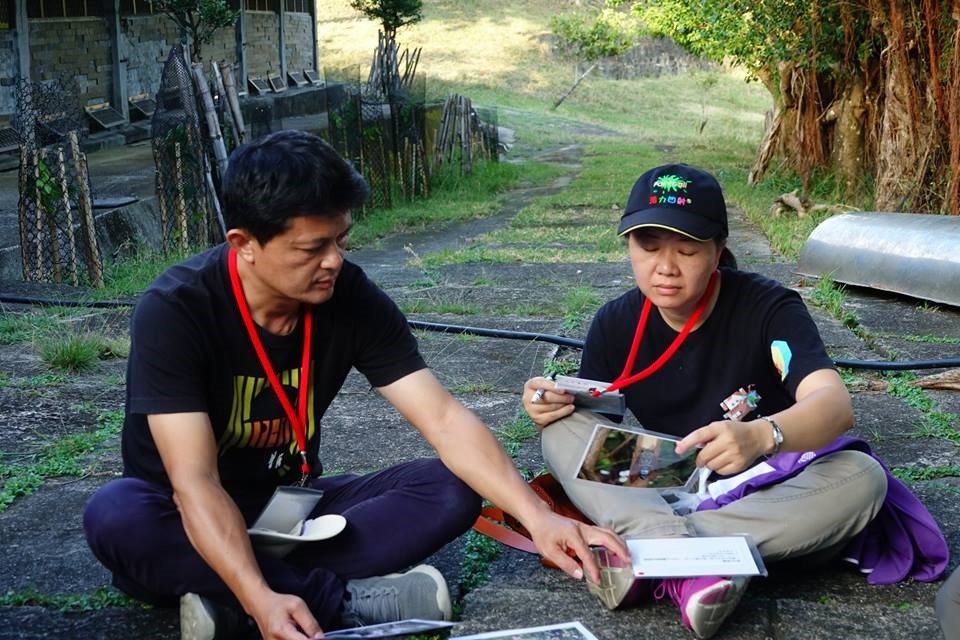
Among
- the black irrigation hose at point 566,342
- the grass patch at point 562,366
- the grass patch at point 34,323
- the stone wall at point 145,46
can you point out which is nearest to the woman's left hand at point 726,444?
the grass patch at point 562,366

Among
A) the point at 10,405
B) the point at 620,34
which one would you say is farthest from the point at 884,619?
the point at 620,34

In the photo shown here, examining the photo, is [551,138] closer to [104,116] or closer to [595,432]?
[104,116]

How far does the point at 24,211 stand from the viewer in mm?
8055

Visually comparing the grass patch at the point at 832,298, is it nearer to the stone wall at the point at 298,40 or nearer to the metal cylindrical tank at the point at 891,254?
the metal cylindrical tank at the point at 891,254

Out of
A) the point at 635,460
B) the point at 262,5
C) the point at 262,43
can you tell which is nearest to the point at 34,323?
the point at 635,460

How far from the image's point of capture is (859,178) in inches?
491

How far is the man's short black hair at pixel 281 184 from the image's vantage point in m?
2.69

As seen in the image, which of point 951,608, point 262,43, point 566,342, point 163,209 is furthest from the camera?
point 262,43

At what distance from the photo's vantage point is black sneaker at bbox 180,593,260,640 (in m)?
2.67

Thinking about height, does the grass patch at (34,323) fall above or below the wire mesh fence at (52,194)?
below

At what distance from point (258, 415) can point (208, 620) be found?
54 centimetres

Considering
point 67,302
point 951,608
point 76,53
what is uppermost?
point 76,53

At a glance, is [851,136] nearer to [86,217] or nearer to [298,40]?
[86,217]

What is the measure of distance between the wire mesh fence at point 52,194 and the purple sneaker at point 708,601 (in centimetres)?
619
